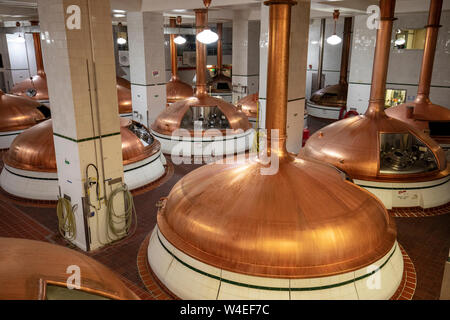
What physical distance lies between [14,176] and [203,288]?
565 centimetres

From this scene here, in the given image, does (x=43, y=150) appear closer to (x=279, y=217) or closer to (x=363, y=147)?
(x=279, y=217)

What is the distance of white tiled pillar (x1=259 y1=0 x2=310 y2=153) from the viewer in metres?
8.73

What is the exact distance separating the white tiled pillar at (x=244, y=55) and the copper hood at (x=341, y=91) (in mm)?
3235

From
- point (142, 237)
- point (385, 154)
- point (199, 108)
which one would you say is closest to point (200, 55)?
point (199, 108)

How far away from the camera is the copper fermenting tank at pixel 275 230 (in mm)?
4340

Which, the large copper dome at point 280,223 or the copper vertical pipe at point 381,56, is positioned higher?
the copper vertical pipe at point 381,56

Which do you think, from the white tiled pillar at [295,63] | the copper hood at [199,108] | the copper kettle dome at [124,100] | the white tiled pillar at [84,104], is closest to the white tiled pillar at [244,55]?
the copper kettle dome at [124,100]

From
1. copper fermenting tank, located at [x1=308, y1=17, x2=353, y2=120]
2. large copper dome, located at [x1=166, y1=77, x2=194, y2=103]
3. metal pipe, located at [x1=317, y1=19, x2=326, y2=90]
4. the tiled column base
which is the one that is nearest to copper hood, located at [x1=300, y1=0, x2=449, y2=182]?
the tiled column base

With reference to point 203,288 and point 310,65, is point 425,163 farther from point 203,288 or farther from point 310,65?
point 310,65

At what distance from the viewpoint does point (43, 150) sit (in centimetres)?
787

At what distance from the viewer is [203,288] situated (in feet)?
15.1

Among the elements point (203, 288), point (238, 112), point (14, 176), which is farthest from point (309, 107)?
point (203, 288)

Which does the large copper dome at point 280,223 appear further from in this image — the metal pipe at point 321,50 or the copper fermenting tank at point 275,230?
the metal pipe at point 321,50

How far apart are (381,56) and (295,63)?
1.97m
